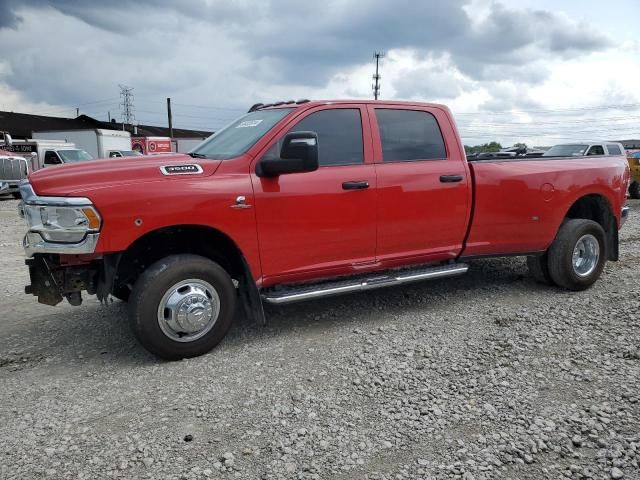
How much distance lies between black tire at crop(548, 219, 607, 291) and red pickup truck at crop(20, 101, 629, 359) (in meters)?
0.02

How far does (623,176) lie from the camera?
587 cm

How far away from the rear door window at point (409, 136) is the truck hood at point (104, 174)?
5.08 feet

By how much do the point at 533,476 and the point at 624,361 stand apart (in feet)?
5.70

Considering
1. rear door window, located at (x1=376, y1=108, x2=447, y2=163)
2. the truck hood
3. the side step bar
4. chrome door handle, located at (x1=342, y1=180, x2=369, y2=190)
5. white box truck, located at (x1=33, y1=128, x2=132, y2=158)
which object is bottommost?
the side step bar

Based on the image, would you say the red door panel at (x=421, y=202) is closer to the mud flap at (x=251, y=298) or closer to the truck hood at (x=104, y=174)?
the mud flap at (x=251, y=298)

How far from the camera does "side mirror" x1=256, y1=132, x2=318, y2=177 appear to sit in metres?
3.82

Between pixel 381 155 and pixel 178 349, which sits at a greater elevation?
pixel 381 155

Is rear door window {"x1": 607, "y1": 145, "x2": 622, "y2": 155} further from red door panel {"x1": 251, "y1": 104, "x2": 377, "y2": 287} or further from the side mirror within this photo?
the side mirror

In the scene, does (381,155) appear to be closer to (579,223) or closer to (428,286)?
(428,286)

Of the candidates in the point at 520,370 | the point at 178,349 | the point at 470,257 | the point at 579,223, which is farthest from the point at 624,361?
the point at 178,349

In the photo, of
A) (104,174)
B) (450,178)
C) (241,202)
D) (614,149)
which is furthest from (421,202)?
(614,149)

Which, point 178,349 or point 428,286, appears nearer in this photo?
point 178,349

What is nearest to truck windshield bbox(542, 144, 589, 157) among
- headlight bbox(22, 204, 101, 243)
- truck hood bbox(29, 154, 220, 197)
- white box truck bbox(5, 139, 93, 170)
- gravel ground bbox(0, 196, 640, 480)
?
gravel ground bbox(0, 196, 640, 480)

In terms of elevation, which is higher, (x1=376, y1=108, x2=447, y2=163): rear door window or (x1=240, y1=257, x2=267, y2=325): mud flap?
(x1=376, y1=108, x2=447, y2=163): rear door window
